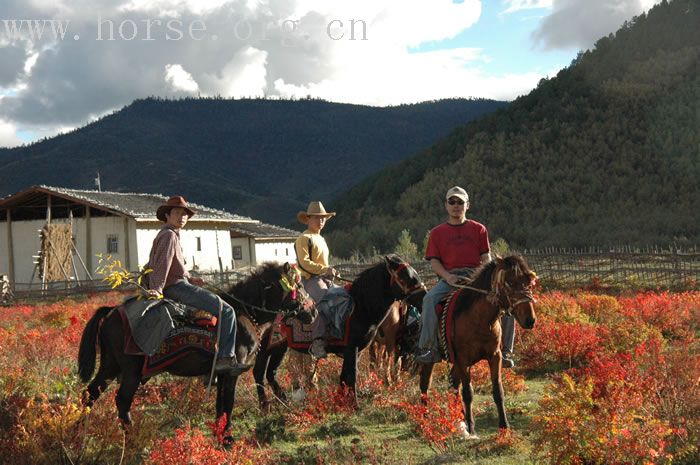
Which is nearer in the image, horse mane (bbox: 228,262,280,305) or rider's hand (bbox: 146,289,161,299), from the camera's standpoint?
rider's hand (bbox: 146,289,161,299)

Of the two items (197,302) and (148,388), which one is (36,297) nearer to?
(148,388)

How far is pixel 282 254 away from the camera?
158ft

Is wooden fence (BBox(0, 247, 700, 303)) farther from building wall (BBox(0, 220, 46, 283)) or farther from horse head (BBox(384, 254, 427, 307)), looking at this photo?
horse head (BBox(384, 254, 427, 307))

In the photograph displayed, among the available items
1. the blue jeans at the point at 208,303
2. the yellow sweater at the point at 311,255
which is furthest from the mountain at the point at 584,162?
the blue jeans at the point at 208,303

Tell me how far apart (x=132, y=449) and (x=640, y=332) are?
29.8 feet

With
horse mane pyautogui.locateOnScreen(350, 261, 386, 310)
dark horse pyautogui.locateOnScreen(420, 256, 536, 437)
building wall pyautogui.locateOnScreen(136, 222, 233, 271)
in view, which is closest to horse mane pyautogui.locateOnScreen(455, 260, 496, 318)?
dark horse pyautogui.locateOnScreen(420, 256, 536, 437)

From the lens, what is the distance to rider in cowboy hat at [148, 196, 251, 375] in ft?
22.6

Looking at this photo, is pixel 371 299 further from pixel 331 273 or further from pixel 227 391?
pixel 227 391

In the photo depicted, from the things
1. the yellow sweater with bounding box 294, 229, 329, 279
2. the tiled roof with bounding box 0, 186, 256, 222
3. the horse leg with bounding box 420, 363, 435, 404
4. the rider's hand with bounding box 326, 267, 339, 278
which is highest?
the tiled roof with bounding box 0, 186, 256, 222

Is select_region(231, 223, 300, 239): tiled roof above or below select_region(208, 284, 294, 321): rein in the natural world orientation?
above

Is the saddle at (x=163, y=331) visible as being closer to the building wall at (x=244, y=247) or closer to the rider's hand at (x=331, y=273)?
the rider's hand at (x=331, y=273)

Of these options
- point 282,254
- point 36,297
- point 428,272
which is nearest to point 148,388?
point 428,272

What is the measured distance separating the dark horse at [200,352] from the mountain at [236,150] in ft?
385

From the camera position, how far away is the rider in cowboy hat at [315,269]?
8.58m
